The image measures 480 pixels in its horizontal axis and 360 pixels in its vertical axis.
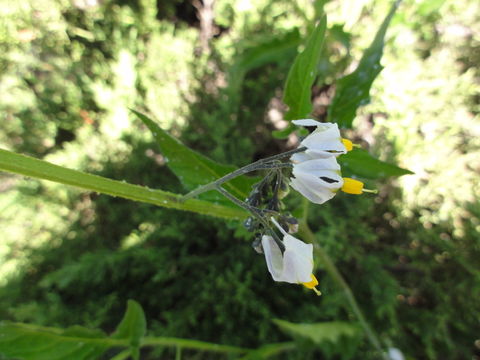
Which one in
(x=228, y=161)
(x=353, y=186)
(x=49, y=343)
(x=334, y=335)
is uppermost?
(x=228, y=161)

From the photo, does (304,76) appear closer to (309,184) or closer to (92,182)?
(309,184)

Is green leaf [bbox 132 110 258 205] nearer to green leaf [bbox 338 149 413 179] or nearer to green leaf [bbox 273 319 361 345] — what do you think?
green leaf [bbox 338 149 413 179]

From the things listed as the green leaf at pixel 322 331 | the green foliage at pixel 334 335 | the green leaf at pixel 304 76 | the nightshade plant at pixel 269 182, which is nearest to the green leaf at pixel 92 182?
the nightshade plant at pixel 269 182

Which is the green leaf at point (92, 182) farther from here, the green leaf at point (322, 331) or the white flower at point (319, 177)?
the green leaf at point (322, 331)

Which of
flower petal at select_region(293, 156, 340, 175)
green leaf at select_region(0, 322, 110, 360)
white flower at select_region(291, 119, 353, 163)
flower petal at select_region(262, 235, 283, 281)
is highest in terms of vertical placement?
green leaf at select_region(0, 322, 110, 360)

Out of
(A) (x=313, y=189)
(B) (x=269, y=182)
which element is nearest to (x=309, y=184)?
(A) (x=313, y=189)

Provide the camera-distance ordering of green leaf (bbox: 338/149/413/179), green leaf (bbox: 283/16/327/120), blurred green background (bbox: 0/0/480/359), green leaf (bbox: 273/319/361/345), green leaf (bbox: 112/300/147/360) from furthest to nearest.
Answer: blurred green background (bbox: 0/0/480/359) → green leaf (bbox: 273/319/361/345) → green leaf (bbox: 112/300/147/360) → green leaf (bbox: 338/149/413/179) → green leaf (bbox: 283/16/327/120)

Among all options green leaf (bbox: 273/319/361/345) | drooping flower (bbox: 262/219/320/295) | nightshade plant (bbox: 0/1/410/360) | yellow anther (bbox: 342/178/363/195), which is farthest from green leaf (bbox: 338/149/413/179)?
green leaf (bbox: 273/319/361/345)

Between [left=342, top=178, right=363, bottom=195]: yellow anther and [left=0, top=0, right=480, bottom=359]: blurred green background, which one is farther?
[left=0, top=0, right=480, bottom=359]: blurred green background
